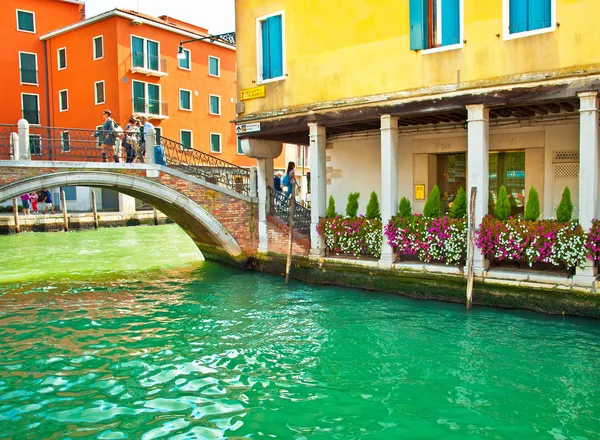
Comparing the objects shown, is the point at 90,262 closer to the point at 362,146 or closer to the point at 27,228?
the point at 362,146

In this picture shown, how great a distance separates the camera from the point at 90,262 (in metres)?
14.4

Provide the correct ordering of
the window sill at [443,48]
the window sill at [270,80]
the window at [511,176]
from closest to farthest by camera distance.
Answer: the window sill at [443,48] < the window at [511,176] < the window sill at [270,80]

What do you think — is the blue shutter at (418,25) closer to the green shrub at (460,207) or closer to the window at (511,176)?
the green shrub at (460,207)

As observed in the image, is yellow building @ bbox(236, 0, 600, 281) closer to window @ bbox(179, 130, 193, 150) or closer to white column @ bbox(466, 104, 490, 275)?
white column @ bbox(466, 104, 490, 275)

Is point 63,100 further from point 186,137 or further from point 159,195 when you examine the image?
point 159,195

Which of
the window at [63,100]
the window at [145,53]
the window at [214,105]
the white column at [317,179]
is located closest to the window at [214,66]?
the window at [214,105]

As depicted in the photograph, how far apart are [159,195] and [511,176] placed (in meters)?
7.02

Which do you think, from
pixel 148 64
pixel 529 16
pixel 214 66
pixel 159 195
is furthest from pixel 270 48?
pixel 214 66

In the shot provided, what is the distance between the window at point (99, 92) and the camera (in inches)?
945

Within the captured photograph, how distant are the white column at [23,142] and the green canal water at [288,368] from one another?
2.57 m

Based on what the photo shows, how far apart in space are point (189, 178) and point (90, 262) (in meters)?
4.39

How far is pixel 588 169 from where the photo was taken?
7379 mm

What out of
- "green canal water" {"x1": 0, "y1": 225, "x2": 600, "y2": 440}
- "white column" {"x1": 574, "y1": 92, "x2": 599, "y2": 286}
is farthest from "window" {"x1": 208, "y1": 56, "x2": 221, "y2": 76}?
"white column" {"x1": 574, "y1": 92, "x2": 599, "y2": 286}

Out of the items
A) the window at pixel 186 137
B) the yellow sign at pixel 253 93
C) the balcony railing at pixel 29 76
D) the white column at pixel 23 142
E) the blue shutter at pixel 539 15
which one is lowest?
the white column at pixel 23 142
